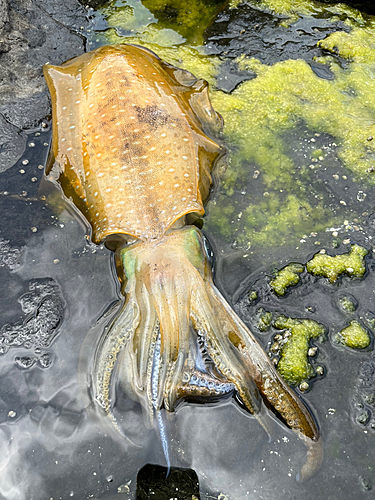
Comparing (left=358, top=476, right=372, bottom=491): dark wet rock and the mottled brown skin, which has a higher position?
the mottled brown skin

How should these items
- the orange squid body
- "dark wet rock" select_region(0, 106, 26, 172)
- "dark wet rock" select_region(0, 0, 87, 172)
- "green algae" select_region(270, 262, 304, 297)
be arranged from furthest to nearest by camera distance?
1. "dark wet rock" select_region(0, 0, 87, 172)
2. "dark wet rock" select_region(0, 106, 26, 172)
3. "green algae" select_region(270, 262, 304, 297)
4. the orange squid body

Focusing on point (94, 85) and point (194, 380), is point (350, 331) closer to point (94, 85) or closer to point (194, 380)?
point (194, 380)

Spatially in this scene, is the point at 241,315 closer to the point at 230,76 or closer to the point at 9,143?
the point at 9,143

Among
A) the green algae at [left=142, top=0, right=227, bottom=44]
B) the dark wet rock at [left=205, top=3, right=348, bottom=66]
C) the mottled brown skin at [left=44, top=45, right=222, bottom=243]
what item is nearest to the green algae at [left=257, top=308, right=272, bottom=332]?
the mottled brown skin at [left=44, top=45, right=222, bottom=243]

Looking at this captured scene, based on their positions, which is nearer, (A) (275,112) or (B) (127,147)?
(B) (127,147)

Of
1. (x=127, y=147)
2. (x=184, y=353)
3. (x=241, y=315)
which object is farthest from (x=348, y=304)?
(x=127, y=147)

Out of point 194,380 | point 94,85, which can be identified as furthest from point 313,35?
point 194,380

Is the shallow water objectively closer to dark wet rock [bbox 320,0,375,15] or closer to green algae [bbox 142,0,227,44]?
green algae [bbox 142,0,227,44]
